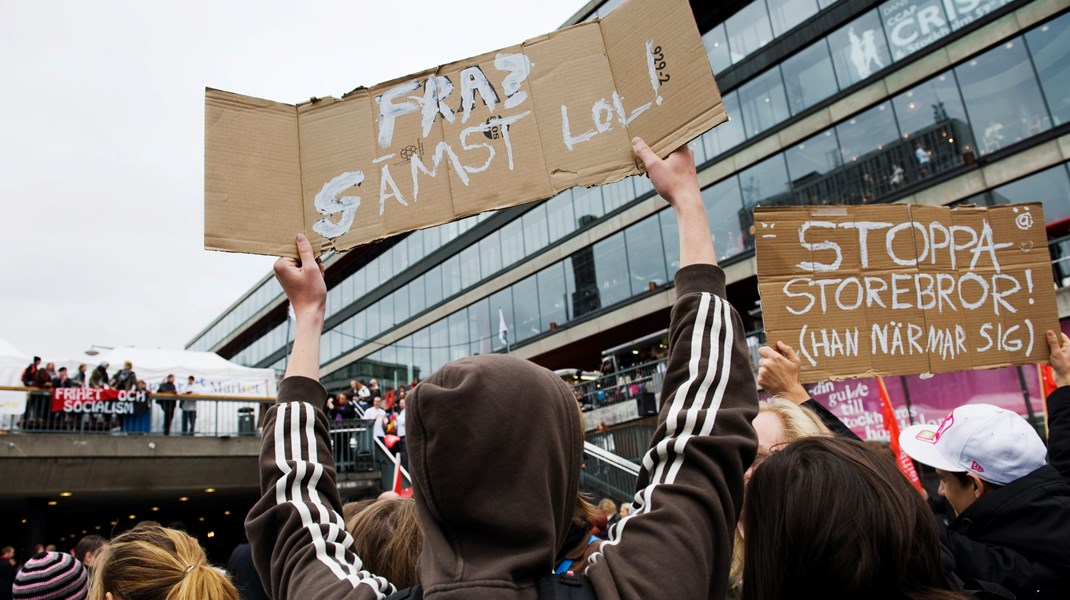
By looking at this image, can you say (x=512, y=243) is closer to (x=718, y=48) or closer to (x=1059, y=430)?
(x=718, y=48)

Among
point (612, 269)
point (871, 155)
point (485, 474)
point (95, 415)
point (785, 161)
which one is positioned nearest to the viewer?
point (485, 474)

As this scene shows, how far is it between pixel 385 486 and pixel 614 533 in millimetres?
16265

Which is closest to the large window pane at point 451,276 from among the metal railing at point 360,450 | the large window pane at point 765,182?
the metal railing at point 360,450

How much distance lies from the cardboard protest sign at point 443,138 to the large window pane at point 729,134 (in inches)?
782

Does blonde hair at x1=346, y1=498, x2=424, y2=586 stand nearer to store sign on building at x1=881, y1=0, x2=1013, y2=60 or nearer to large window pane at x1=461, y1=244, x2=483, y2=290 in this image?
store sign on building at x1=881, y1=0, x2=1013, y2=60

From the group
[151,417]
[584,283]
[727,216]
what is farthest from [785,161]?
[151,417]

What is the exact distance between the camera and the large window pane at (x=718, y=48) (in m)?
22.0

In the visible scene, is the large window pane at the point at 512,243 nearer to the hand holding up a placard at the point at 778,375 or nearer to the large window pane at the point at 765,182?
the large window pane at the point at 765,182

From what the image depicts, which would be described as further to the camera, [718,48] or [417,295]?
[417,295]

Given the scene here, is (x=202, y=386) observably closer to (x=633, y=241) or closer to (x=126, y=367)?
(x=126, y=367)

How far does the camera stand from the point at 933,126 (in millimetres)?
16641

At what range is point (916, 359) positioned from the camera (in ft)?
12.6

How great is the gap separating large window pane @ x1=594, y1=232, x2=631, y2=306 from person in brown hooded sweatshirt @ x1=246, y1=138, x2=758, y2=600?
22518 mm

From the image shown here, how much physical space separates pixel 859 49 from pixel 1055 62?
4708mm
